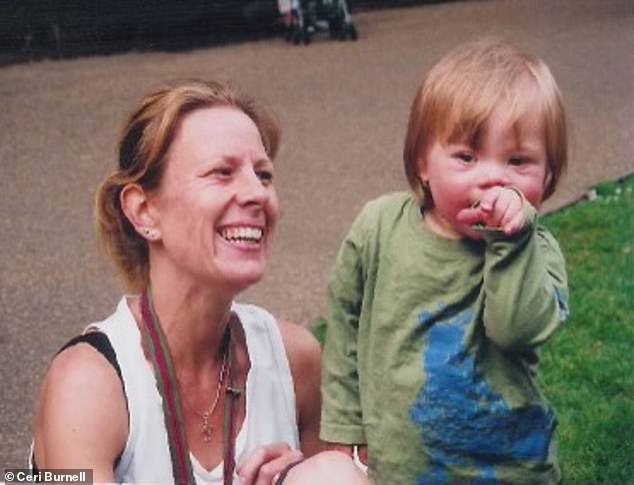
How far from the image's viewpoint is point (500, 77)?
2227 millimetres

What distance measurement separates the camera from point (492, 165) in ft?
7.20

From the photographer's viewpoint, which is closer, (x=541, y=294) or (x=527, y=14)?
(x=541, y=294)

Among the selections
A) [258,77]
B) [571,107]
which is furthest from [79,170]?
[571,107]

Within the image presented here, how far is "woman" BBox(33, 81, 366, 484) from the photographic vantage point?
2180 mm

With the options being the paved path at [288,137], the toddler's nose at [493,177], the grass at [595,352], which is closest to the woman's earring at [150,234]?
the toddler's nose at [493,177]

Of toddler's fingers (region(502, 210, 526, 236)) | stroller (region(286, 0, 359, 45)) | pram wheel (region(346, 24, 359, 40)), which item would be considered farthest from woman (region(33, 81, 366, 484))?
pram wheel (region(346, 24, 359, 40))

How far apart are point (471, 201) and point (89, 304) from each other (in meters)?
2.96

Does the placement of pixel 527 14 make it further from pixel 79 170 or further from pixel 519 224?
pixel 519 224

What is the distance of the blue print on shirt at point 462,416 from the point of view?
2.24m

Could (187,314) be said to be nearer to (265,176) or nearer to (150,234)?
(150,234)

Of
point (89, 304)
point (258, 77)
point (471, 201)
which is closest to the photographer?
point (471, 201)

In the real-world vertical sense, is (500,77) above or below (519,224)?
above

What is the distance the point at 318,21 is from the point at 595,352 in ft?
24.4

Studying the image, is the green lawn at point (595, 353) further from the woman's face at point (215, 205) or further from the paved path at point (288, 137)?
the woman's face at point (215, 205)
